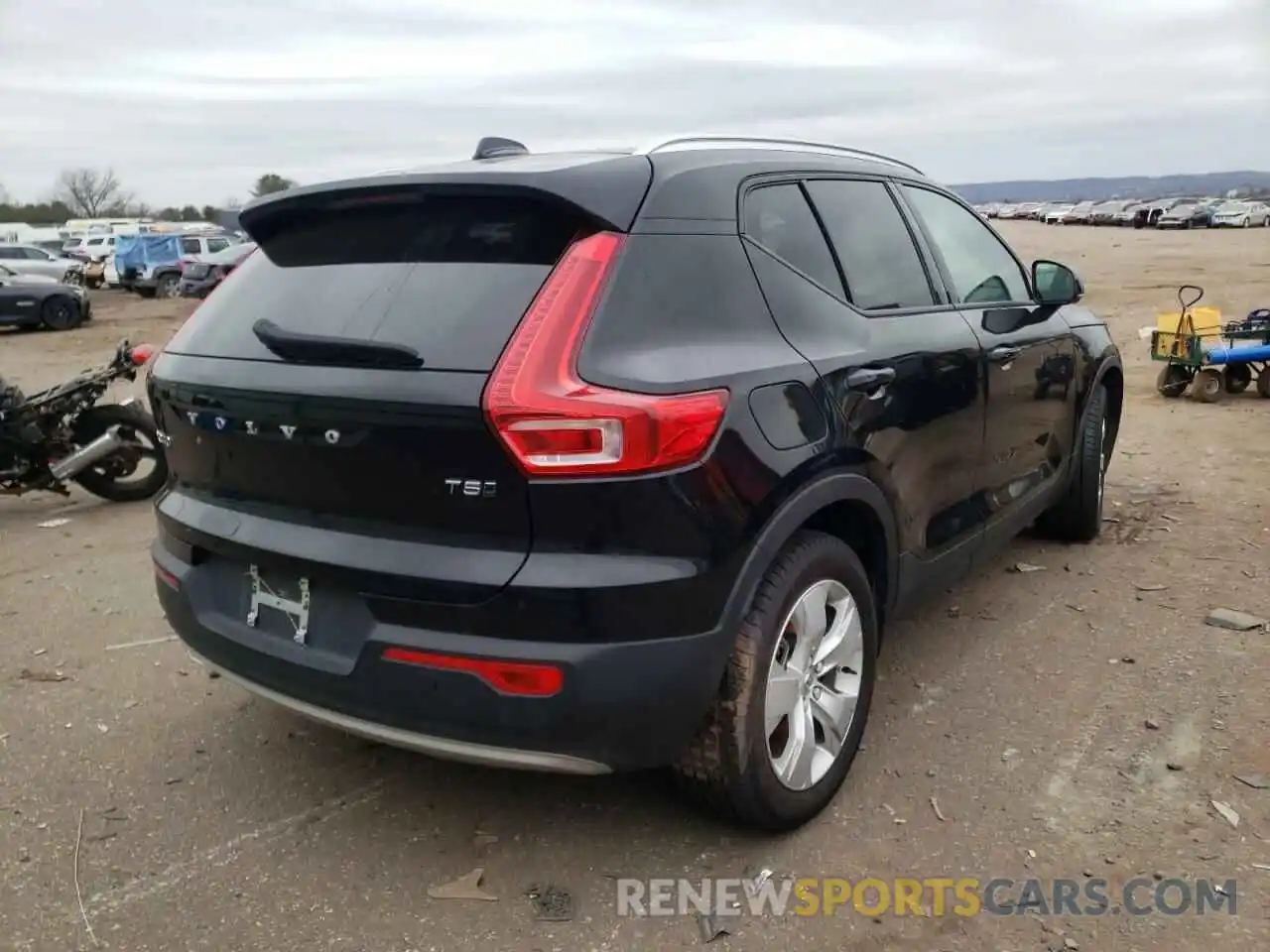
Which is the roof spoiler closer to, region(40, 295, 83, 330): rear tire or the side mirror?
the side mirror

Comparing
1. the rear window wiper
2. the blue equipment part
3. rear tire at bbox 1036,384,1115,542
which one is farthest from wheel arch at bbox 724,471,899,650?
the blue equipment part

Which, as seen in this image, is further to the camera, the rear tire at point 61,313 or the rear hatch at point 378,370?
the rear tire at point 61,313

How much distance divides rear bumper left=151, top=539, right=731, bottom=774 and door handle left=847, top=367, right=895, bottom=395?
0.88 meters

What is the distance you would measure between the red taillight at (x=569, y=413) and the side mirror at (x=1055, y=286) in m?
2.64

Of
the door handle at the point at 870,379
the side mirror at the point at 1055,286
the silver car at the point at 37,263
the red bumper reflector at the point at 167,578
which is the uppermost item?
the side mirror at the point at 1055,286

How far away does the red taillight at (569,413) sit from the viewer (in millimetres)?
2305

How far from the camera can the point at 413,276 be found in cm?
263

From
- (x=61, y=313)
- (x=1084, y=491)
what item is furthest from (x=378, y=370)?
(x=61, y=313)

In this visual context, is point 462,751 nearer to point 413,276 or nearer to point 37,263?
point 413,276

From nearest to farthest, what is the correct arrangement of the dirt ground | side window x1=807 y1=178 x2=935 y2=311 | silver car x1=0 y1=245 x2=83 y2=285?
the dirt ground
side window x1=807 y1=178 x2=935 y2=311
silver car x1=0 y1=245 x2=83 y2=285

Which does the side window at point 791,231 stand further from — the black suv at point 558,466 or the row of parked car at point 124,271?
the row of parked car at point 124,271

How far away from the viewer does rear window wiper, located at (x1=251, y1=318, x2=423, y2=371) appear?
2.47m

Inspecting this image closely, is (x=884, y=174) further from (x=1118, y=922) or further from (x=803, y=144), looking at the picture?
(x=1118, y=922)

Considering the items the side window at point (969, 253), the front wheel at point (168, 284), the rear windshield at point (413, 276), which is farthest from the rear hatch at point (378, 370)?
the front wheel at point (168, 284)
